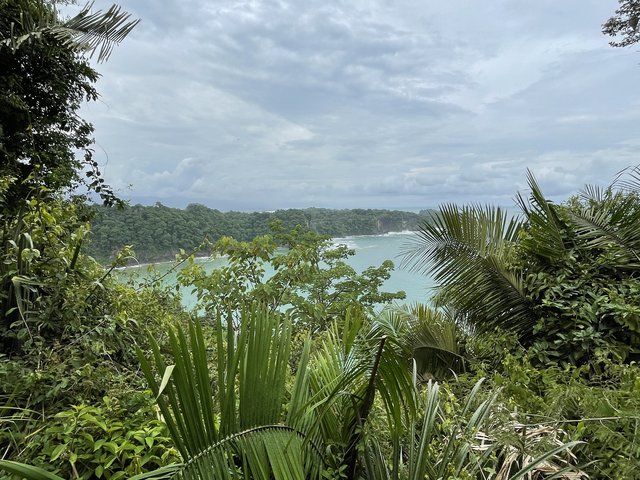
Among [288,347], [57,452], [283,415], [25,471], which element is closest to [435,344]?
[283,415]

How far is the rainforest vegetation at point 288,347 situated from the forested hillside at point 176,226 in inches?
10.1

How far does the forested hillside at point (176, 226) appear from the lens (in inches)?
148

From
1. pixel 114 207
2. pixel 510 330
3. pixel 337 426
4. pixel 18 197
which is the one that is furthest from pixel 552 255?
pixel 114 207

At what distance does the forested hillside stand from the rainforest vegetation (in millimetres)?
256

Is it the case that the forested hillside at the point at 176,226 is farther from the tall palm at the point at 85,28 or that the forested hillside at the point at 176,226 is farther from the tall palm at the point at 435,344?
the tall palm at the point at 85,28

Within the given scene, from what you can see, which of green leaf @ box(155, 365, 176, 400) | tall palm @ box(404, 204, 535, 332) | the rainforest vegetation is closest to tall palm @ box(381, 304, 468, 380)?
the rainforest vegetation

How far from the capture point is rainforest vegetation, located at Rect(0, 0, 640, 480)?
1.11 meters

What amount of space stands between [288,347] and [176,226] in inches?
156

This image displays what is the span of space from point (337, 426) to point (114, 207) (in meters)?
4.19

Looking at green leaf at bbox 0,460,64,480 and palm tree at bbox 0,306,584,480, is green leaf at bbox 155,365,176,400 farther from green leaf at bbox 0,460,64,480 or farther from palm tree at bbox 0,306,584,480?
green leaf at bbox 0,460,64,480

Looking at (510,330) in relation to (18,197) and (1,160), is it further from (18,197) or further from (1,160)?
(1,160)

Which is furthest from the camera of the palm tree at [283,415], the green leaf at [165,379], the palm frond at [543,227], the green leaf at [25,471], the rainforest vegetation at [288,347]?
the palm frond at [543,227]

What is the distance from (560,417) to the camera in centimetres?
171

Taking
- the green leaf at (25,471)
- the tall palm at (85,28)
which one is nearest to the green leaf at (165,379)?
the green leaf at (25,471)
